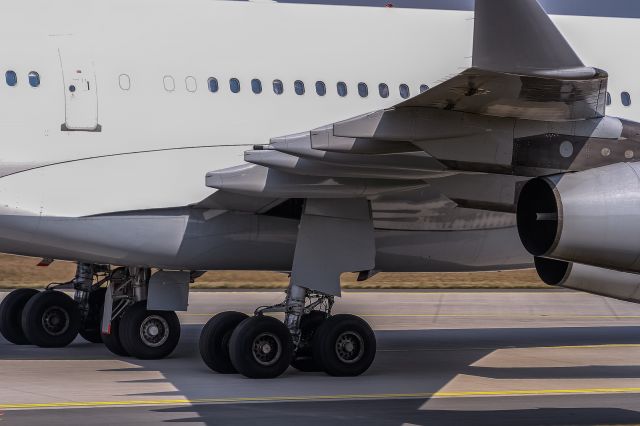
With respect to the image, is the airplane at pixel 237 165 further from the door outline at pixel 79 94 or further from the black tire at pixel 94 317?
the black tire at pixel 94 317

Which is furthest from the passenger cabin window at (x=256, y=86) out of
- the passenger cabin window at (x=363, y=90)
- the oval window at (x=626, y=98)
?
the oval window at (x=626, y=98)

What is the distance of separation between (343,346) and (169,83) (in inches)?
168

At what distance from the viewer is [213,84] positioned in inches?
717

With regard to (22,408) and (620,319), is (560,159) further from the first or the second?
(620,319)

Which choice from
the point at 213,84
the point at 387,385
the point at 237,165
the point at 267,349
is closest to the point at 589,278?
the point at 387,385

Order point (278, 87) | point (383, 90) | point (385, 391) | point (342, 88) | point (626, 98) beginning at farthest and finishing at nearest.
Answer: point (626, 98) → point (383, 90) → point (342, 88) → point (278, 87) → point (385, 391)

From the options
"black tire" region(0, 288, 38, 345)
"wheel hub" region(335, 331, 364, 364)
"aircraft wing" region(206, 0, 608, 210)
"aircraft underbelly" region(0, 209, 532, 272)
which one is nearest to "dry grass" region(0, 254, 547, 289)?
Answer: "black tire" region(0, 288, 38, 345)

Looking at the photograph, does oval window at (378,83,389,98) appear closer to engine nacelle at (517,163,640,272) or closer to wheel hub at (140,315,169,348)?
wheel hub at (140,315,169,348)

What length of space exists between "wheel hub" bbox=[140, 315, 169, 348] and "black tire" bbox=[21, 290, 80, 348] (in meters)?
2.47

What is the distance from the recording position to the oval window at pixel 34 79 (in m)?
17.4

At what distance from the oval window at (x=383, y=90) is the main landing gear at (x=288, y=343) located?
3.13 m

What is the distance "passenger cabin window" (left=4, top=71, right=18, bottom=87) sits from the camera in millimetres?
17391

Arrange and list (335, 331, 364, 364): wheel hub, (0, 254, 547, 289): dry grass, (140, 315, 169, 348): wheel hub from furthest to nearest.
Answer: (0, 254, 547, 289): dry grass < (140, 315, 169, 348): wheel hub < (335, 331, 364, 364): wheel hub

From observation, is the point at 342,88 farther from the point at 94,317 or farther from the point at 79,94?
the point at 94,317
